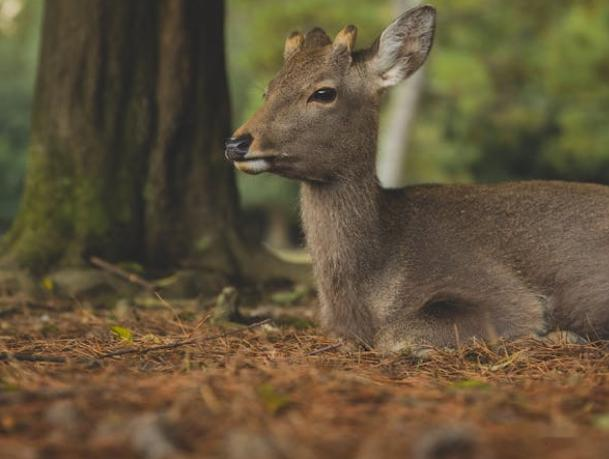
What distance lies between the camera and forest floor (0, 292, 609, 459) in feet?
7.71

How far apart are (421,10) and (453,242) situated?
1.45m

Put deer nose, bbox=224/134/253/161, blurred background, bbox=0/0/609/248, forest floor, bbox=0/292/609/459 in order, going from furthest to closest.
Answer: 1. blurred background, bbox=0/0/609/248
2. deer nose, bbox=224/134/253/161
3. forest floor, bbox=0/292/609/459

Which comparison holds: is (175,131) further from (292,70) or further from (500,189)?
(500,189)

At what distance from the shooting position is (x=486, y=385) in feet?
11.3

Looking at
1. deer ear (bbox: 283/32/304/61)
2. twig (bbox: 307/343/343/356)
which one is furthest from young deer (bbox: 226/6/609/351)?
twig (bbox: 307/343/343/356)

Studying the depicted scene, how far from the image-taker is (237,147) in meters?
4.73

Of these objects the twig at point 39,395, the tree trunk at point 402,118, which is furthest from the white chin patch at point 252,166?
the tree trunk at point 402,118

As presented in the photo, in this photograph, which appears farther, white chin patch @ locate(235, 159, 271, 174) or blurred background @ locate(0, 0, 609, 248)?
blurred background @ locate(0, 0, 609, 248)

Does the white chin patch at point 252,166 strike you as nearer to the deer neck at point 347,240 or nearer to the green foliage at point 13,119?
the deer neck at point 347,240

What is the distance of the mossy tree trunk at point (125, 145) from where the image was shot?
6.68m

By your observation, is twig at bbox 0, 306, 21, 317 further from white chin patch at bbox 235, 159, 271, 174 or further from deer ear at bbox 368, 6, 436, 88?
deer ear at bbox 368, 6, 436, 88

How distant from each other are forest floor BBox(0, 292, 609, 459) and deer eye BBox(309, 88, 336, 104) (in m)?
1.47

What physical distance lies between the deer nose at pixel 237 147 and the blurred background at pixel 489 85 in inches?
531

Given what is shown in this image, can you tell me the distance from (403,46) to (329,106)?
0.70m
